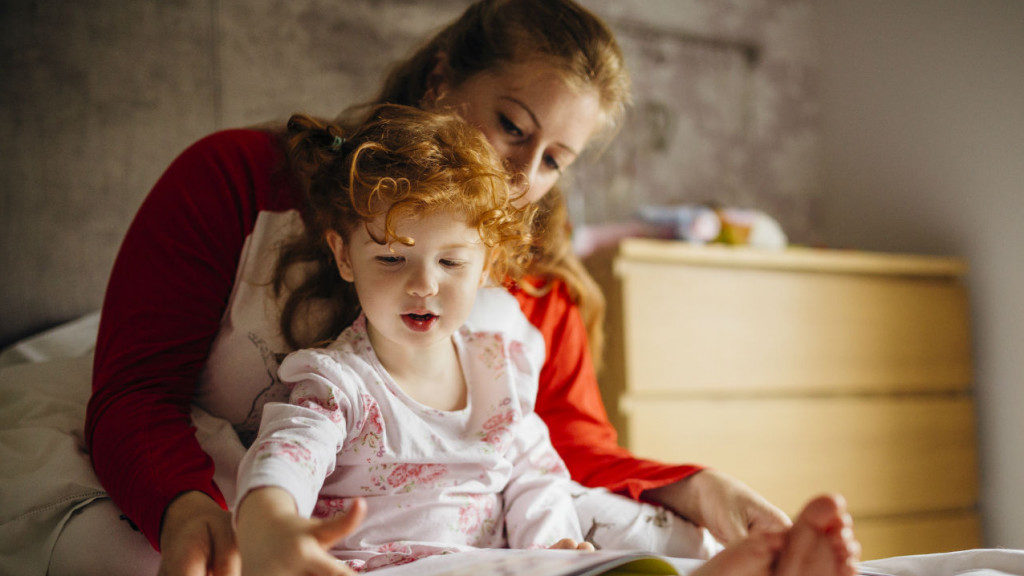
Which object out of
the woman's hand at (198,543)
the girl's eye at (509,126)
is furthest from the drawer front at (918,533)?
the woman's hand at (198,543)

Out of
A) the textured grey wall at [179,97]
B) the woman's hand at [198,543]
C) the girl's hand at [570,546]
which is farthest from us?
the textured grey wall at [179,97]

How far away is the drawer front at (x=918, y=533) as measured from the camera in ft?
6.30

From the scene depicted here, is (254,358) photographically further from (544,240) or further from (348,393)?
(544,240)

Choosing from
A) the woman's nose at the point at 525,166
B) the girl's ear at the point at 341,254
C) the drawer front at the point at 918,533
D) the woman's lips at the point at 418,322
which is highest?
the woman's nose at the point at 525,166

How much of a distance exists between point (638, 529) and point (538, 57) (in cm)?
64

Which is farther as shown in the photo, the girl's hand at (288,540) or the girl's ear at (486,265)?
the girl's ear at (486,265)

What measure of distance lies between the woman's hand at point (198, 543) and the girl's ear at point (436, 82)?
62 centimetres

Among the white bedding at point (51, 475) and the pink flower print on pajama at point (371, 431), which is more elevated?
the pink flower print on pajama at point (371, 431)

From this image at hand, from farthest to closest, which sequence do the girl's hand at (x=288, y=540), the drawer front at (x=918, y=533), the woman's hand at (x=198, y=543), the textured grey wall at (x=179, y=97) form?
the drawer front at (x=918, y=533) → the textured grey wall at (x=179, y=97) → the woman's hand at (x=198, y=543) → the girl's hand at (x=288, y=540)

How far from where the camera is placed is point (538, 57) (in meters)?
1.04

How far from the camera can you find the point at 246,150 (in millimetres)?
990

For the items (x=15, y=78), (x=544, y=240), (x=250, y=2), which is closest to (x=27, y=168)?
(x=15, y=78)

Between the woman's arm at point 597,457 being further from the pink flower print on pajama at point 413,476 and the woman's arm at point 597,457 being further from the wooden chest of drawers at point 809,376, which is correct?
the wooden chest of drawers at point 809,376

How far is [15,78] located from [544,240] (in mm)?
1299
